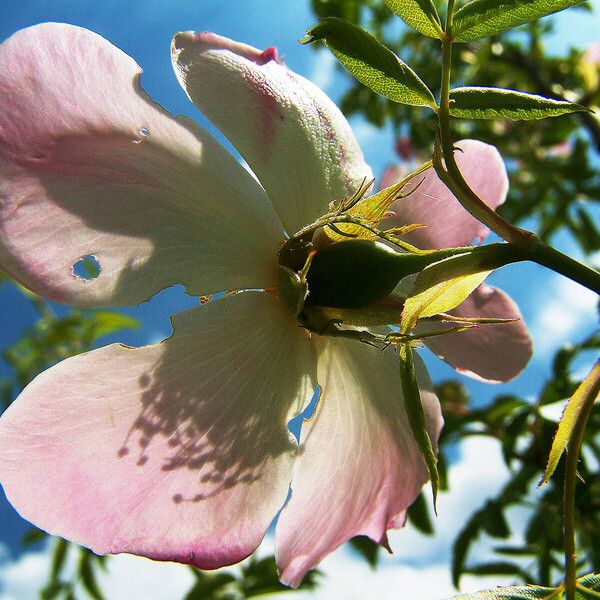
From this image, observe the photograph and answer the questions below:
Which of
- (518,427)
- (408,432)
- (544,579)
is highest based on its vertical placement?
(408,432)

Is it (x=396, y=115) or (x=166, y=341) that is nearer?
(x=166, y=341)

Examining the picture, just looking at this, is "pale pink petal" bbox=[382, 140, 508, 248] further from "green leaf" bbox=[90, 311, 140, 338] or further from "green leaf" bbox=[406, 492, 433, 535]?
"green leaf" bbox=[90, 311, 140, 338]

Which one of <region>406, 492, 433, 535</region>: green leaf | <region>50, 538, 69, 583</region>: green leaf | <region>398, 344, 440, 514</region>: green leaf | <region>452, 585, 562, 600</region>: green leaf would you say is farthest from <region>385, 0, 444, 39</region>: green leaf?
<region>50, 538, 69, 583</region>: green leaf

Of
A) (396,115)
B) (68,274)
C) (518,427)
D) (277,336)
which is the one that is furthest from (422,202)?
(396,115)

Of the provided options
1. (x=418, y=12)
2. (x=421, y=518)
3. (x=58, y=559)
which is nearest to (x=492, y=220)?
(x=418, y=12)

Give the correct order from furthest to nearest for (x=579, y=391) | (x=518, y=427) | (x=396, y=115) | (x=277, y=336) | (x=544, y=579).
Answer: (x=396, y=115)
(x=544, y=579)
(x=518, y=427)
(x=277, y=336)
(x=579, y=391)

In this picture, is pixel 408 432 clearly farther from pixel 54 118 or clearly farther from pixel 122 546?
pixel 54 118

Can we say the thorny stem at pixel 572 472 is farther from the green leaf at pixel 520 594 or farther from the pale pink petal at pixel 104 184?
the pale pink petal at pixel 104 184
